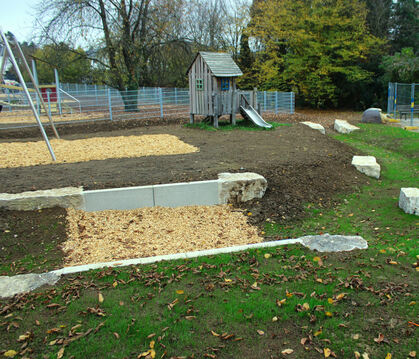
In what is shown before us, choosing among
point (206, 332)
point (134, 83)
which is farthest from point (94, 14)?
point (206, 332)

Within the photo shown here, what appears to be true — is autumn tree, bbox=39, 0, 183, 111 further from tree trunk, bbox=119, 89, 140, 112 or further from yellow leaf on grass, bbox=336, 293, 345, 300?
yellow leaf on grass, bbox=336, 293, 345, 300

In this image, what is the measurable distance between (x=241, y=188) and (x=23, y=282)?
3530mm

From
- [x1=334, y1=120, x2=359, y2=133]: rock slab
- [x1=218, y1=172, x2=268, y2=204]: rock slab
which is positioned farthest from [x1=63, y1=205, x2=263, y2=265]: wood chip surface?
[x1=334, y1=120, x2=359, y2=133]: rock slab

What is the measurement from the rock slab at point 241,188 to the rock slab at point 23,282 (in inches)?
121

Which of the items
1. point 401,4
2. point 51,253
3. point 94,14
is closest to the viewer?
point 51,253

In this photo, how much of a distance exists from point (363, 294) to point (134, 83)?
62.5 feet

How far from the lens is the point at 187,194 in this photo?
19.7 ft

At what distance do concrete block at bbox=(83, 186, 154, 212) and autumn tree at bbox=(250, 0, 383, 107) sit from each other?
18755 millimetres

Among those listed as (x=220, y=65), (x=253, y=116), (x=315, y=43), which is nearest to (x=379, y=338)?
(x=253, y=116)

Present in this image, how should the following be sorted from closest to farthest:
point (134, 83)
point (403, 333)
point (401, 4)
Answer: point (403, 333), point (134, 83), point (401, 4)

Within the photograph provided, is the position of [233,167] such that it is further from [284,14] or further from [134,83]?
[284,14]

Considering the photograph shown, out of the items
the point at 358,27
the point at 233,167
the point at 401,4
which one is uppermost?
the point at 401,4

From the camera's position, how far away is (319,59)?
22.3m

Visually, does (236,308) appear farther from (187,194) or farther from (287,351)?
(187,194)
